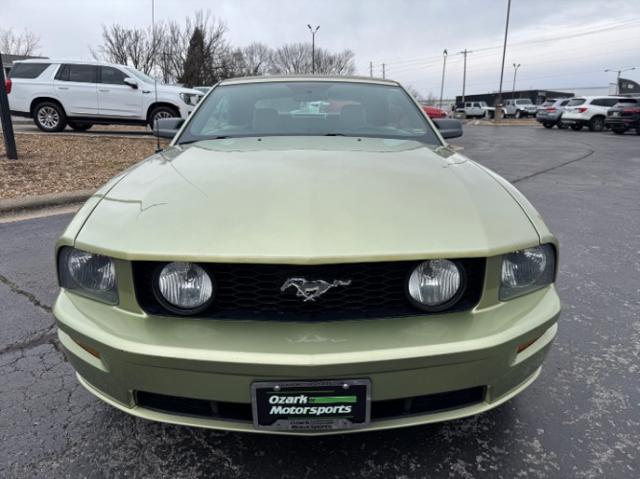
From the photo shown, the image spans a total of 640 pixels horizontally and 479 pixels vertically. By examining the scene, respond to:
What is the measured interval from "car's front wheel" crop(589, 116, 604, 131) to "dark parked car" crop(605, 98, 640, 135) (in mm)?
1571

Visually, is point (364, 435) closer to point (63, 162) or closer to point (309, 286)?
point (309, 286)

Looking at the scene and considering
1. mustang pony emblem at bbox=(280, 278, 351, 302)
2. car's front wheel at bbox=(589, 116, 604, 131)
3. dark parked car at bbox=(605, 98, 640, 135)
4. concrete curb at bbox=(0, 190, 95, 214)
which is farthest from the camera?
car's front wheel at bbox=(589, 116, 604, 131)

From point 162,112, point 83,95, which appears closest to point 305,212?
point 162,112

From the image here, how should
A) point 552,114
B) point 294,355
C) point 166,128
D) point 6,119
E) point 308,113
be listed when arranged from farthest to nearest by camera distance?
point 552,114
point 6,119
point 166,128
point 308,113
point 294,355

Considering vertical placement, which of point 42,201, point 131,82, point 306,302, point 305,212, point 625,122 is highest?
point 131,82

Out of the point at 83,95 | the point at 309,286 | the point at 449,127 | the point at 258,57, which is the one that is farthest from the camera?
the point at 258,57

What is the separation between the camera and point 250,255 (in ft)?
4.59

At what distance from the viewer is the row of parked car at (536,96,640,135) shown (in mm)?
20312

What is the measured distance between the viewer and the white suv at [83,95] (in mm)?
11055

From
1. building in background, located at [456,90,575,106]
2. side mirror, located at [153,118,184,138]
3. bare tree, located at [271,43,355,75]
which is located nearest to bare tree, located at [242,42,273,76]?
bare tree, located at [271,43,355,75]

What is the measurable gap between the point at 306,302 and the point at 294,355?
0.65 feet

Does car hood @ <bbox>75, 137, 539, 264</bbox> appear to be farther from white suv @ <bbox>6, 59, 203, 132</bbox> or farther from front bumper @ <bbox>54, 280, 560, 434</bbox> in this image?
white suv @ <bbox>6, 59, 203, 132</bbox>

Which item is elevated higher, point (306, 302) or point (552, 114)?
point (552, 114)

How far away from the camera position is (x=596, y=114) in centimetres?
2248
